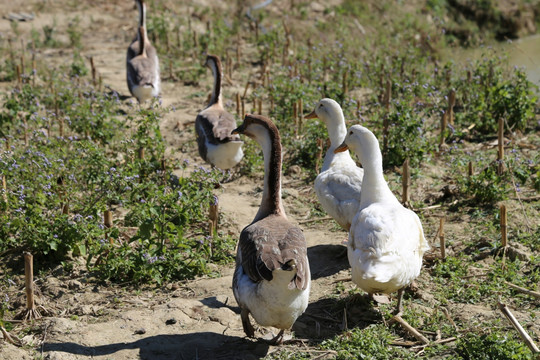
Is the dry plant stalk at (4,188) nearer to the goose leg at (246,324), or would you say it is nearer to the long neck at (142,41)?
the goose leg at (246,324)

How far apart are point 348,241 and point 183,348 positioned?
174cm

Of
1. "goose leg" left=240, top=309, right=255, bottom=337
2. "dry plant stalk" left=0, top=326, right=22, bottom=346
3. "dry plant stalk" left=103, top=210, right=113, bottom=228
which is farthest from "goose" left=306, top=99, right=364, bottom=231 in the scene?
"dry plant stalk" left=0, top=326, right=22, bottom=346

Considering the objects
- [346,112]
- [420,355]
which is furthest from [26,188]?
[346,112]

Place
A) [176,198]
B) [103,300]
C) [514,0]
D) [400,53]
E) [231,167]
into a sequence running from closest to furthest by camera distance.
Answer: [103,300], [176,198], [231,167], [400,53], [514,0]

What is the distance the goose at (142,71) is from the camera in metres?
11.8

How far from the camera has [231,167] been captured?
950 centimetres

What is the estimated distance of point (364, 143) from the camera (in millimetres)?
6676

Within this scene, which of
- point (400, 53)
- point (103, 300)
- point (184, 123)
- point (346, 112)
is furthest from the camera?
point (400, 53)

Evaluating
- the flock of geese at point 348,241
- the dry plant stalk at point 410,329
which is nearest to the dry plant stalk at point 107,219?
the flock of geese at point 348,241

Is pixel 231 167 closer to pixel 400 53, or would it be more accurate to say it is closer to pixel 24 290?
pixel 24 290

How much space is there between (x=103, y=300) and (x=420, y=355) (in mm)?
2953

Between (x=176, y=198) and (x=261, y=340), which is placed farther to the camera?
(x=176, y=198)

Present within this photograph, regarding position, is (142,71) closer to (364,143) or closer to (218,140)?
(218,140)

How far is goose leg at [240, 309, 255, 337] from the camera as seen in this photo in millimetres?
5488
